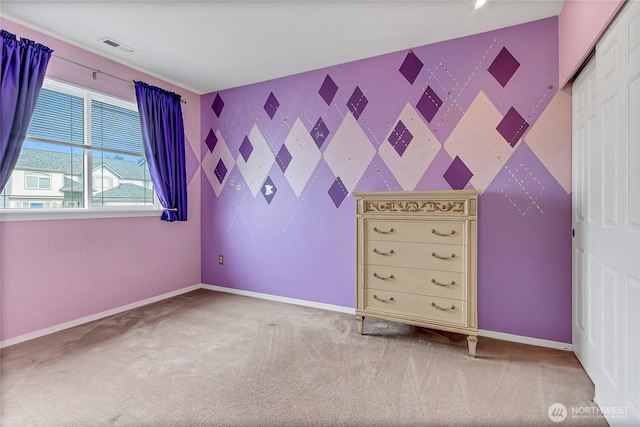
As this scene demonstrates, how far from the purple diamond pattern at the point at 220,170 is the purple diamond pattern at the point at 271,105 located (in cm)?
90

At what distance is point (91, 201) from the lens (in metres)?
2.94

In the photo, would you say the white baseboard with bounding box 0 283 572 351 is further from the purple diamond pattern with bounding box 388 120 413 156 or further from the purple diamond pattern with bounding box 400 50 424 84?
the purple diamond pattern with bounding box 400 50 424 84

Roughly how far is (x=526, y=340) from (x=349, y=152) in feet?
7.21

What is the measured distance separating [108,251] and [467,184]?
135 inches

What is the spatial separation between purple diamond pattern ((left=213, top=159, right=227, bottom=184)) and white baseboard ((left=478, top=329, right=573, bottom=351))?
10.6 feet

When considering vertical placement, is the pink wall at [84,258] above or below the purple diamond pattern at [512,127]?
below

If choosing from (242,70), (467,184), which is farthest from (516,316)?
(242,70)

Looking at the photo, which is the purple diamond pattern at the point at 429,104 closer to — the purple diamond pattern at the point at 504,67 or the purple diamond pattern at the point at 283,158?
the purple diamond pattern at the point at 504,67

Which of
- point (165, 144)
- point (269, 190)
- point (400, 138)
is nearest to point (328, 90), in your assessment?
point (400, 138)

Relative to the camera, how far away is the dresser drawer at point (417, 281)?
7.32 ft

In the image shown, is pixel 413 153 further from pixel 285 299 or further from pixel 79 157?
pixel 79 157

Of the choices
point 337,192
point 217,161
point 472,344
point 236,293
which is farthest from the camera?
point 217,161

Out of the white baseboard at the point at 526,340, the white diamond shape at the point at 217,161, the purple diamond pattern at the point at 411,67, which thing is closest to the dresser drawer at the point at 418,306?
the white baseboard at the point at 526,340

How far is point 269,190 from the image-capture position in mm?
3576
